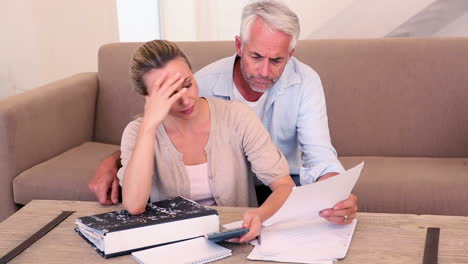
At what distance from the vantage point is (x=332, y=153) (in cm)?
210

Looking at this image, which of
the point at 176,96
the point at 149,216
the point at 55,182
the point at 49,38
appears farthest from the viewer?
the point at 49,38

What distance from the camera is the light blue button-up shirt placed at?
2.12 metres

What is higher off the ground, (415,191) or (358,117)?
(358,117)

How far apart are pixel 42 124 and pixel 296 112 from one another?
3.92ft

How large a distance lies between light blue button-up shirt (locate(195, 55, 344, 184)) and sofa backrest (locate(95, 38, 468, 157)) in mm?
617

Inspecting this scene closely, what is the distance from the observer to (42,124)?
294 cm

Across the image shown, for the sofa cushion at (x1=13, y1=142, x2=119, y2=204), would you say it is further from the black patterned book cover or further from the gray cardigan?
the black patterned book cover

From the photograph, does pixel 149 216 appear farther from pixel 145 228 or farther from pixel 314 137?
pixel 314 137

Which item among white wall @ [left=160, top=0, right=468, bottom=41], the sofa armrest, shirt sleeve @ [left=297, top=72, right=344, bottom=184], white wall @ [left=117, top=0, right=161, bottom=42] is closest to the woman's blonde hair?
shirt sleeve @ [left=297, top=72, right=344, bottom=184]

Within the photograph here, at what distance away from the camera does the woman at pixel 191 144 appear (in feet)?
5.79

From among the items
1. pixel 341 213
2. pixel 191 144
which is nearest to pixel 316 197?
pixel 341 213

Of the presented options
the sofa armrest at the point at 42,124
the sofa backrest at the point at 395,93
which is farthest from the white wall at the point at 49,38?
the sofa backrest at the point at 395,93

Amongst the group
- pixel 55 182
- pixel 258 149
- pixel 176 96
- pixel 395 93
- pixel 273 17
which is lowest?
pixel 55 182

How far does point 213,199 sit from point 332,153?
412 mm
